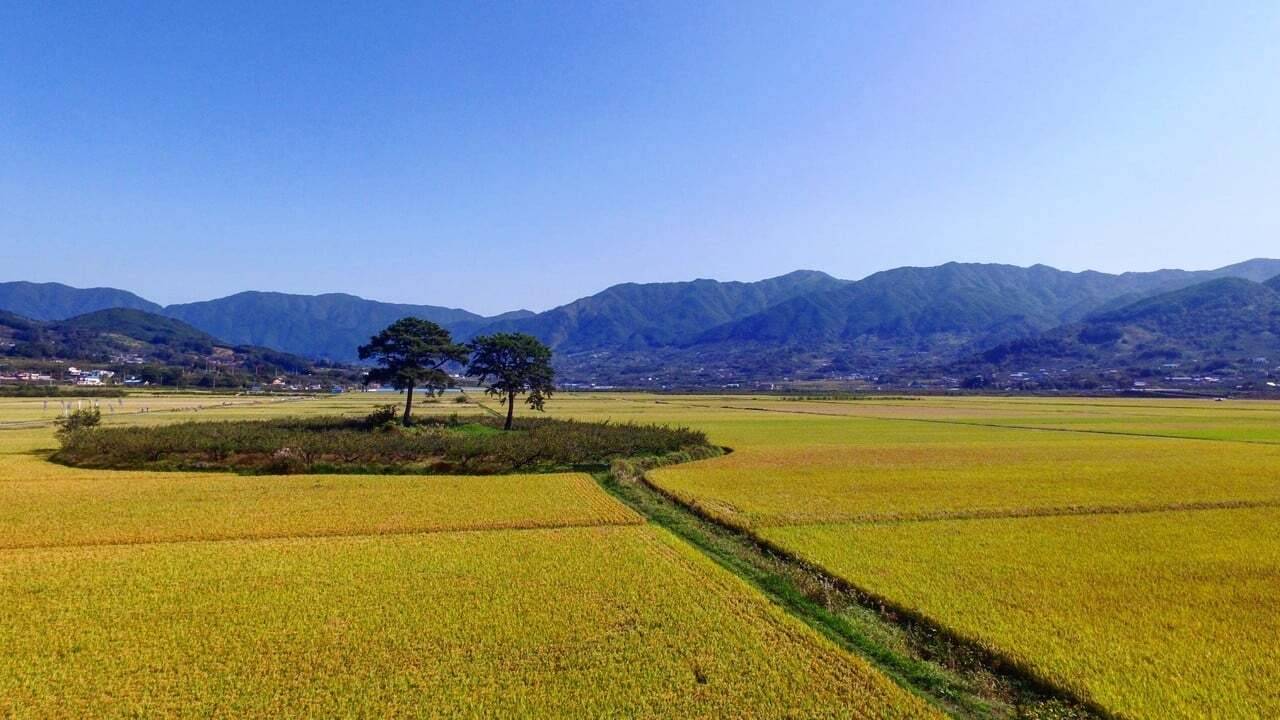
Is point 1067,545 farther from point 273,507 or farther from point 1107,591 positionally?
point 273,507

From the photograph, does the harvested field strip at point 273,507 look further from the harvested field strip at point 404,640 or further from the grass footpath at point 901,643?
the grass footpath at point 901,643

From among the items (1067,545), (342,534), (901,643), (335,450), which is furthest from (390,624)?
(335,450)

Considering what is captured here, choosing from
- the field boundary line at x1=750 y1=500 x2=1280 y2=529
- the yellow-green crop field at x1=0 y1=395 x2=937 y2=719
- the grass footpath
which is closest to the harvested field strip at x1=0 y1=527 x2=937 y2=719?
the yellow-green crop field at x1=0 y1=395 x2=937 y2=719

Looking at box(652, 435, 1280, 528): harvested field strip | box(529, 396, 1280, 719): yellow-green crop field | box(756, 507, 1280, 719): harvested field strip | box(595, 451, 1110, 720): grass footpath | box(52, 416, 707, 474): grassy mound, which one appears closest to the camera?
box(595, 451, 1110, 720): grass footpath

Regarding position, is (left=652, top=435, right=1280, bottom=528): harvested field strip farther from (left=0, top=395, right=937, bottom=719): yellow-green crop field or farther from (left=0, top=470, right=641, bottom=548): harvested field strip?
(left=0, top=395, right=937, bottom=719): yellow-green crop field

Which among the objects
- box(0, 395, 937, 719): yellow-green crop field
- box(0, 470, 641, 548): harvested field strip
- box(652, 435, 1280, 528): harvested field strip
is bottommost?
box(652, 435, 1280, 528): harvested field strip

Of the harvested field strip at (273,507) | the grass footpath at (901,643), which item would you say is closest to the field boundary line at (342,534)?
the harvested field strip at (273,507)
